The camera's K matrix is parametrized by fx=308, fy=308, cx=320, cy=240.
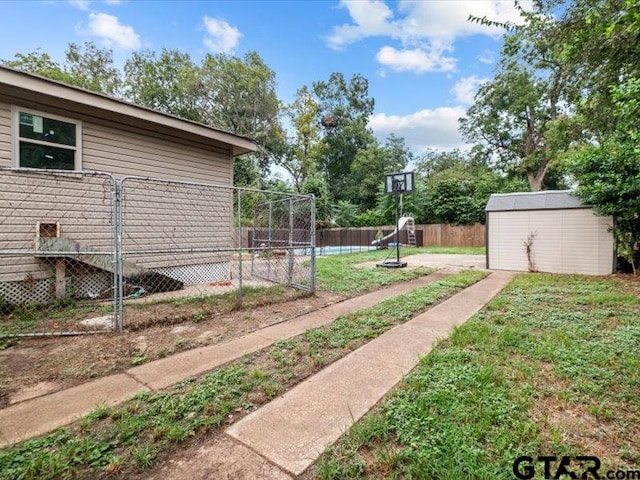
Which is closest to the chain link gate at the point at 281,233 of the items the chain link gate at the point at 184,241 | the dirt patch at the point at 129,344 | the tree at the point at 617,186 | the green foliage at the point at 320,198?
the chain link gate at the point at 184,241

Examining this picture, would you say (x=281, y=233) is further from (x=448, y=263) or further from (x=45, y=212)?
(x=448, y=263)

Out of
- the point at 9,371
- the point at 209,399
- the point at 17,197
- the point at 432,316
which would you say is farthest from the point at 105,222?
the point at 432,316

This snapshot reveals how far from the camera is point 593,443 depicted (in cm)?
162

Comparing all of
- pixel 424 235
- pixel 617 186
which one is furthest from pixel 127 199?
pixel 424 235

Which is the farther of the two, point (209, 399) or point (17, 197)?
point (17, 197)

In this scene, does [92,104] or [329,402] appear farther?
[92,104]

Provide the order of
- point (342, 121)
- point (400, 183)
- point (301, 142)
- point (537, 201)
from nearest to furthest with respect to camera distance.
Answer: point (537, 201)
point (400, 183)
point (301, 142)
point (342, 121)

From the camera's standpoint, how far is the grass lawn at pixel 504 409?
1490 mm

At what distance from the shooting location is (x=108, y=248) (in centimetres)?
545

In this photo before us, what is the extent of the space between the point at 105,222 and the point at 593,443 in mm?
6521

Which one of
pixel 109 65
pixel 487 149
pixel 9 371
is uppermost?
pixel 109 65

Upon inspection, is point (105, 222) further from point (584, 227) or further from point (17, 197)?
point (584, 227)

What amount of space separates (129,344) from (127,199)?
10.3 ft

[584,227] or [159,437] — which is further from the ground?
[584,227]
